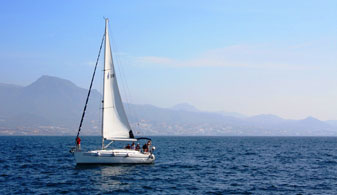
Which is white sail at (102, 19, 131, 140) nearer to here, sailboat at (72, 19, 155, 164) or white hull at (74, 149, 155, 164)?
sailboat at (72, 19, 155, 164)

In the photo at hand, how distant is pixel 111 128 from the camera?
150 feet

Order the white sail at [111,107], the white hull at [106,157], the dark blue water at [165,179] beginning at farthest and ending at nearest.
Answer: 1. the white sail at [111,107]
2. the white hull at [106,157]
3. the dark blue water at [165,179]

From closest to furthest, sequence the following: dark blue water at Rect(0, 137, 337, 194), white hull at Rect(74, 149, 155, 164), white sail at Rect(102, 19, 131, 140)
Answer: dark blue water at Rect(0, 137, 337, 194), white hull at Rect(74, 149, 155, 164), white sail at Rect(102, 19, 131, 140)

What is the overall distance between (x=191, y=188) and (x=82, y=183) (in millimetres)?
10111

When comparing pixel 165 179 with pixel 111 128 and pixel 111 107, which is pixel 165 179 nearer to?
pixel 111 128

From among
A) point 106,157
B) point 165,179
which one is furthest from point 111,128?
point 165,179

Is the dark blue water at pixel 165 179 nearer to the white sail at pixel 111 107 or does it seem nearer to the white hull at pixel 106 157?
the white hull at pixel 106 157

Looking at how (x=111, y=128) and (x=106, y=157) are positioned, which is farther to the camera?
(x=111, y=128)

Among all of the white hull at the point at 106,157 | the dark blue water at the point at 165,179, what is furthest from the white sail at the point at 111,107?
the dark blue water at the point at 165,179

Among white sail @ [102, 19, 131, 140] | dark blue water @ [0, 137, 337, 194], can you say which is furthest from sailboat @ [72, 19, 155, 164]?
dark blue water @ [0, 137, 337, 194]

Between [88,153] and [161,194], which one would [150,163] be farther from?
[161,194]

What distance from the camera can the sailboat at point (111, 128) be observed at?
44344 mm

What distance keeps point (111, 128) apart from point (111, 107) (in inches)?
99.8

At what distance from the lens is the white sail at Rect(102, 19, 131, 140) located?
4509 centimetres
